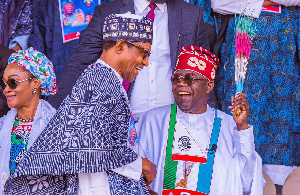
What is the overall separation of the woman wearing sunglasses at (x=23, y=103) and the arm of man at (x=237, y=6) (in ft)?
Answer: 6.86

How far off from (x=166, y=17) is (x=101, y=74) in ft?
6.23

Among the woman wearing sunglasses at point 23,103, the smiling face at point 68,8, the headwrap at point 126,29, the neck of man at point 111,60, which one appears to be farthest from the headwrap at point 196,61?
the smiling face at point 68,8

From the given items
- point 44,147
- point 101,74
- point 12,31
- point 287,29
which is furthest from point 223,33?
point 44,147

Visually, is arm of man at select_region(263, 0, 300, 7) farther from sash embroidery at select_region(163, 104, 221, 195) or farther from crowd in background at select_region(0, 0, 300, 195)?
sash embroidery at select_region(163, 104, 221, 195)

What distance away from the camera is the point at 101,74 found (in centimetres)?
277

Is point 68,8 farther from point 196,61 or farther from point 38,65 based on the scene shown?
point 196,61

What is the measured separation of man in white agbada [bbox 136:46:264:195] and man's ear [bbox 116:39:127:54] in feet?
3.53

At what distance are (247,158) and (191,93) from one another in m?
0.69

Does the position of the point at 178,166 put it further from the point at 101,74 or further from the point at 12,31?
the point at 12,31

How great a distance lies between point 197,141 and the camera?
3939 mm

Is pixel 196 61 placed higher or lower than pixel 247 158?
higher

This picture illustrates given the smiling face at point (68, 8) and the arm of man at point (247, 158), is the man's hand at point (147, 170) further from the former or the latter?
the smiling face at point (68, 8)

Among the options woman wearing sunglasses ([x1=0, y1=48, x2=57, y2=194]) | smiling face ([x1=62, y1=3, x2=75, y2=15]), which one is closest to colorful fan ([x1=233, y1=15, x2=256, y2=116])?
woman wearing sunglasses ([x1=0, y1=48, x2=57, y2=194])

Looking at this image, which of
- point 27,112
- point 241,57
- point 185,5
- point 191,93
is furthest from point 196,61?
point 27,112
